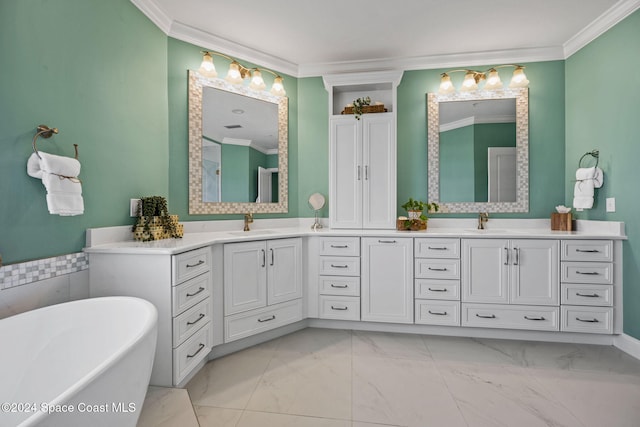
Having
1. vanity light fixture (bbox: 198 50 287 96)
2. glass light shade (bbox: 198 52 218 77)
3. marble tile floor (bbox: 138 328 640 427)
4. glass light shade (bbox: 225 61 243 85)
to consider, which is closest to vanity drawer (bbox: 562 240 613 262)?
marble tile floor (bbox: 138 328 640 427)

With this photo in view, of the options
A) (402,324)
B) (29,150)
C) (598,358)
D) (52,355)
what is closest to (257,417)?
(52,355)

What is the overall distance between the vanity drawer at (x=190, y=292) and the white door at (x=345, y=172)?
1.35 metres

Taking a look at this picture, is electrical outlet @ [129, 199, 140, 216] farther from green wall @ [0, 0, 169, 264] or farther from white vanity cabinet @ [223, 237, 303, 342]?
white vanity cabinet @ [223, 237, 303, 342]

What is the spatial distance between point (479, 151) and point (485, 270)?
122 cm

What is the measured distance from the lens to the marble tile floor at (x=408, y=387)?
1.66 metres

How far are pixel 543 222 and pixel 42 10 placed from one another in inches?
159

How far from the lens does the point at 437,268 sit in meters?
2.71

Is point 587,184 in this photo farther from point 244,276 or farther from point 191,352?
point 191,352

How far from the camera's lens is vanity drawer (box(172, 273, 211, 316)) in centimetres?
→ 183

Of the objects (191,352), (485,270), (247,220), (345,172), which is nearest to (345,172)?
(345,172)

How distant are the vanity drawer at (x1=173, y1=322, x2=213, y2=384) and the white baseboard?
3.08 m

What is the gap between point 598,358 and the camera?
2326 millimetres

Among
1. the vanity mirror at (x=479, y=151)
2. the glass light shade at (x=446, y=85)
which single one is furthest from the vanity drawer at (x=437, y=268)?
the glass light shade at (x=446, y=85)

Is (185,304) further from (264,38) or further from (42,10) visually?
(264,38)
